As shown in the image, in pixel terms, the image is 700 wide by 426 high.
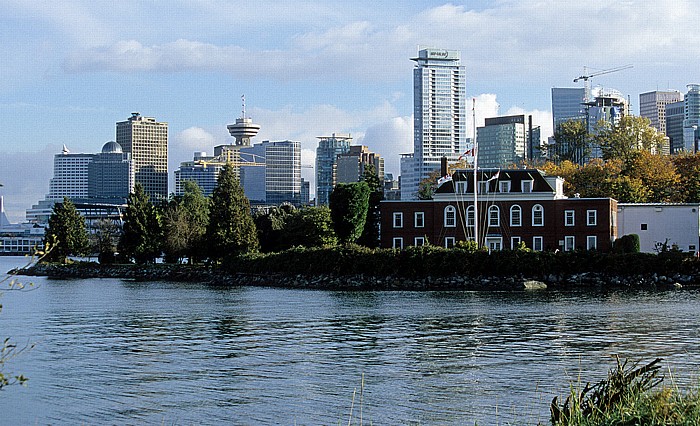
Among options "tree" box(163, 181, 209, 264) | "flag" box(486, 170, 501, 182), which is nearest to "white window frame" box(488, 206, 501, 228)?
"flag" box(486, 170, 501, 182)

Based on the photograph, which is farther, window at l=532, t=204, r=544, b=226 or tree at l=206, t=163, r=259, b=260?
tree at l=206, t=163, r=259, b=260

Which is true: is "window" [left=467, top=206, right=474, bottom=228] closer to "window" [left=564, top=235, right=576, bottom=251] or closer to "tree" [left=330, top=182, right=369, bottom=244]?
"window" [left=564, top=235, right=576, bottom=251]

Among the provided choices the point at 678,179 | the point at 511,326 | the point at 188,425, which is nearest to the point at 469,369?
the point at 188,425

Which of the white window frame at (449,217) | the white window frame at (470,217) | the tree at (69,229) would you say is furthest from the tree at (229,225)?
the tree at (69,229)

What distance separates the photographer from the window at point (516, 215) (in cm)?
8131

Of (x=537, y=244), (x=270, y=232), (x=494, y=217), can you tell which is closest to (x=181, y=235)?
(x=270, y=232)

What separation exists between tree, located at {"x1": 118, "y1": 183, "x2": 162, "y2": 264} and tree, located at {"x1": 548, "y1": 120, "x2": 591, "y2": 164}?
203 ft

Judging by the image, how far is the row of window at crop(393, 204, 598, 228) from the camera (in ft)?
263

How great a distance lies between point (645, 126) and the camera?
123562mm

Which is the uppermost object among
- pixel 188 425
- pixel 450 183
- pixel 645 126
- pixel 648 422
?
pixel 645 126

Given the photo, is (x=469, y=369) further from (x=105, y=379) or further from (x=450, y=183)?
(x=450, y=183)

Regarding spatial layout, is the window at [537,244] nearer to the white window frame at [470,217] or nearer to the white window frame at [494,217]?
the white window frame at [494,217]

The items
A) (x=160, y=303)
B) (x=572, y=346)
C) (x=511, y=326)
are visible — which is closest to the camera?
(x=572, y=346)

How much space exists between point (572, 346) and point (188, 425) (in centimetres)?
1660
